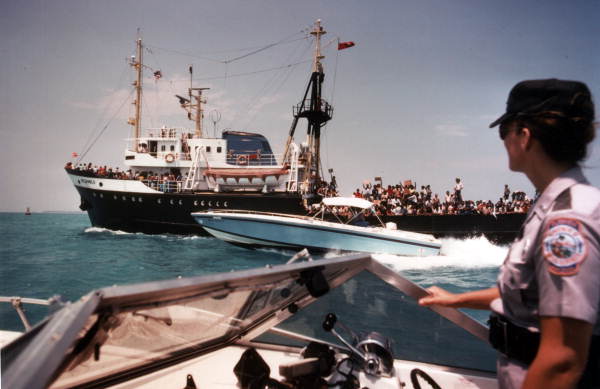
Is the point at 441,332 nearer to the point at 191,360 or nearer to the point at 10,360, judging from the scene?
the point at 191,360

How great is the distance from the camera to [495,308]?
3.76 feet

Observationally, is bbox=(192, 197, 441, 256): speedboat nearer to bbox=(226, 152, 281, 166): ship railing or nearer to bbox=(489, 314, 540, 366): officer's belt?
bbox=(226, 152, 281, 166): ship railing

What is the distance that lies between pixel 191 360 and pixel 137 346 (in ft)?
2.66

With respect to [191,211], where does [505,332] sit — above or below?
above

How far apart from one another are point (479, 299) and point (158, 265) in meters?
13.3

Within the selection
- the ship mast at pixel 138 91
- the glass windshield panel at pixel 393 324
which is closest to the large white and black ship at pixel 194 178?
the ship mast at pixel 138 91

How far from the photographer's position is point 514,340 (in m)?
1.07

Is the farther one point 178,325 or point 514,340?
point 178,325

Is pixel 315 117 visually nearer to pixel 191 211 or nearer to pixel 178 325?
pixel 191 211

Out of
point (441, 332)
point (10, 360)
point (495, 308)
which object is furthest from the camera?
point (441, 332)

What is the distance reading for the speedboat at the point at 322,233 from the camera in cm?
1377

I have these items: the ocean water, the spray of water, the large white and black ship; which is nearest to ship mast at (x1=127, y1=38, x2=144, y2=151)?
the large white and black ship

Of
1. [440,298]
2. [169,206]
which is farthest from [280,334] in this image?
[169,206]

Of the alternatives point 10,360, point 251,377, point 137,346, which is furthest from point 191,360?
point 10,360
